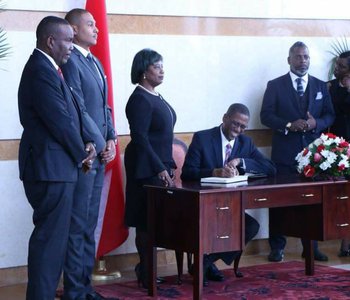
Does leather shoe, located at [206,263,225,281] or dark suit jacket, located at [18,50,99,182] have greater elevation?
dark suit jacket, located at [18,50,99,182]

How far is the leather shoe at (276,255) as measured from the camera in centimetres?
795

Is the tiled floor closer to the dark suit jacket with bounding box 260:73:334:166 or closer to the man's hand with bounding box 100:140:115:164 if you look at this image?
the dark suit jacket with bounding box 260:73:334:166

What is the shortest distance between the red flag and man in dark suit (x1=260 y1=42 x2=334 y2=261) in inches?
60.6

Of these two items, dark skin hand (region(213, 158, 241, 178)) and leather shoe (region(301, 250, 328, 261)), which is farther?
leather shoe (region(301, 250, 328, 261))

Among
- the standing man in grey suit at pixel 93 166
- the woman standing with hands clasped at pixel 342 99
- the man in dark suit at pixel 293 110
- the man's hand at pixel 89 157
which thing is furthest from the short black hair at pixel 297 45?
the man's hand at pixel 89 157

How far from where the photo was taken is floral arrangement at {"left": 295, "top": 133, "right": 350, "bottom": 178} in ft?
22.0

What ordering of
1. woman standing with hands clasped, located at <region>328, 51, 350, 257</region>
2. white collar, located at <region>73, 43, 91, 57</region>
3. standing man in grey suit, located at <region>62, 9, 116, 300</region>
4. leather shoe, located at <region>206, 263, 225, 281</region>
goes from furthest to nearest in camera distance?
woman standing with hands clasped, located at <region>328, 51, 350, 257</region> → leather shoe, located at <region>206, 263, 225, 281</region> → white collar, located at <region>73, 43, 91, 57</region> → standing man in grey suit, located at <region>62, 9, 116, 300</region>

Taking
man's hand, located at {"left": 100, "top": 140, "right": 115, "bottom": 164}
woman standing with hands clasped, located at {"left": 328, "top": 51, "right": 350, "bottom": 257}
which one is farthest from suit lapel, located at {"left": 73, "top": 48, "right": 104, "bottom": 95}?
woman standing with hands clasped, located at {"left": 328, "top": 51, "right": 350, "bottom": 257}

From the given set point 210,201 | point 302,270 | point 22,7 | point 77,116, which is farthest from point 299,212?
point 22,7

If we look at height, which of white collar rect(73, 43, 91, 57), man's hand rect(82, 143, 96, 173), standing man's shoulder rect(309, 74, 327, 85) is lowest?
man's hand rect(82, 143, 96, 173)

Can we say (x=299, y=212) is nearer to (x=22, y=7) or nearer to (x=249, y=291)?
(x=249, y=291)

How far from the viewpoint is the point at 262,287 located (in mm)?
6703

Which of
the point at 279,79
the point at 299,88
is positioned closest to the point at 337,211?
the point at 299,88

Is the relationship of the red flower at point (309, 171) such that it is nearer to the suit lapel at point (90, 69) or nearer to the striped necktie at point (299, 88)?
the striped necktie at point (299, 88)
